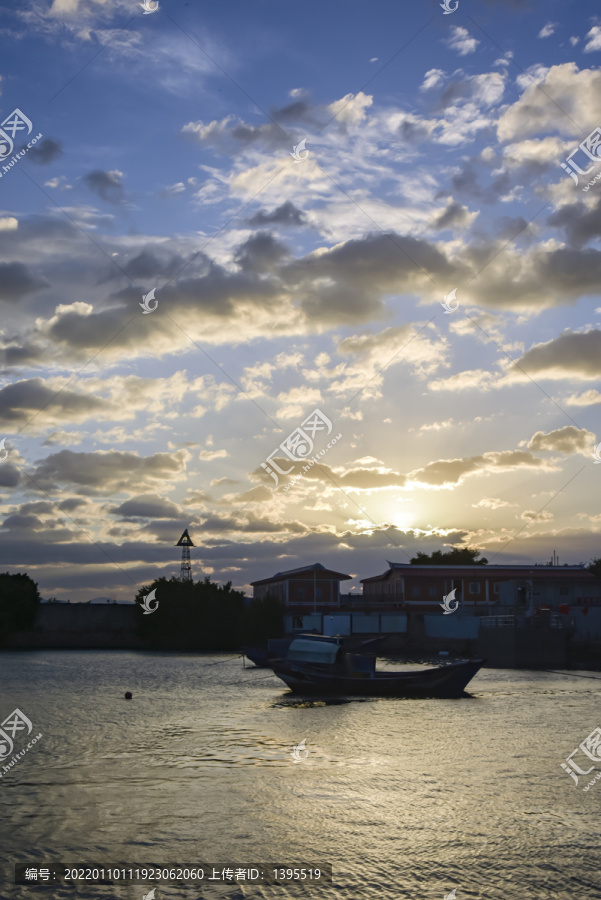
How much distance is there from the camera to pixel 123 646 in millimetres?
110312

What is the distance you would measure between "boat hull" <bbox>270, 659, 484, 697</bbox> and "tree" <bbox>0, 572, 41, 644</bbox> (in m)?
68.8

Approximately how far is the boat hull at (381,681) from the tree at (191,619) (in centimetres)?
6527

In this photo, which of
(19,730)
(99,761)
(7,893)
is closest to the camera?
(7,893)

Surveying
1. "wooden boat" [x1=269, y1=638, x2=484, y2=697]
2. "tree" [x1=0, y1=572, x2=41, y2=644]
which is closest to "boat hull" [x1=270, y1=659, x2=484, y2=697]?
"wooden boat" [x1=269, y1=638, x2=484, y2=697]

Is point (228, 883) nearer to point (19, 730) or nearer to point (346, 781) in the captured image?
point (346, 781)

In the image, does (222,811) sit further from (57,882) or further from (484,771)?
(484,771)

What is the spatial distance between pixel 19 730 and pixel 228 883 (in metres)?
21.6

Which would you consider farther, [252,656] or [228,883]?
[252,656]

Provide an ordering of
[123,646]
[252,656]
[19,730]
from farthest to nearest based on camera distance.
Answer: [123,646]
[252,656]
[19,730]

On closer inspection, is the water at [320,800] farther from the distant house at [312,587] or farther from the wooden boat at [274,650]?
the distant house at [312,587]

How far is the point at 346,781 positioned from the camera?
70.8 feet

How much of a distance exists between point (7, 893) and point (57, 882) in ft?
2.81

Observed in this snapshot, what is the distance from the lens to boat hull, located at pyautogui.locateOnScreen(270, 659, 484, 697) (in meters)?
43.9

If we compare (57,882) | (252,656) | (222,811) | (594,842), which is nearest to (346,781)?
(222,811)
